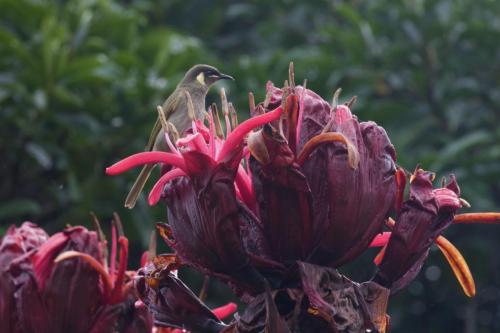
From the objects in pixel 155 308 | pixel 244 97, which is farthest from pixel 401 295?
pixel 155 308

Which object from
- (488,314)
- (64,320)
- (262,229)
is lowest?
(488,314)

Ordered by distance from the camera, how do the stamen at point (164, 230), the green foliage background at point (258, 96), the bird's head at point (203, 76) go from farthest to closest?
the green foliage background at point (258, 96) → the bird's head at point (203, 76) → the stamen at point (164, 230)

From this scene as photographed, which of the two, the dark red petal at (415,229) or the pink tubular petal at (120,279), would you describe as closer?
the dark red petal at (415,229)

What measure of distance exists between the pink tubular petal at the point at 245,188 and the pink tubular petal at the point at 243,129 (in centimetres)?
7

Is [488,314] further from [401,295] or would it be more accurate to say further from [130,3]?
[130,3]

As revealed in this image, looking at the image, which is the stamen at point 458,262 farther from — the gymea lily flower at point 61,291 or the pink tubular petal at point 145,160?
the gymea lily flower at point 61,291

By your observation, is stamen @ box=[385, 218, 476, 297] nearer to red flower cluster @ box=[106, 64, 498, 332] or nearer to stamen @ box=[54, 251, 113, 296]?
red flower cluster @ box=[106, 64, 498, 332]

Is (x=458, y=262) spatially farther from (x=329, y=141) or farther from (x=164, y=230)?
(x=164, y=230)

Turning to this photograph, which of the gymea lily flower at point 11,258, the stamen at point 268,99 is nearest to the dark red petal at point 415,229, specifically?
the stamen at point 268,99

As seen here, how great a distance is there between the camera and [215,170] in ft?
4.62

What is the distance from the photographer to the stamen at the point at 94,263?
1.51m

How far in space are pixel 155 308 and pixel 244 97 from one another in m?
3.55

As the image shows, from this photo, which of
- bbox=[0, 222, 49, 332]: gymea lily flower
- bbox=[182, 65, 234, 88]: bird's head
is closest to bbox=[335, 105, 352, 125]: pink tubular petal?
bbox=[0, 222, 49, 332]: gymea lily flower

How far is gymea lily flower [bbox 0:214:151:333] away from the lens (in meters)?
1.54
